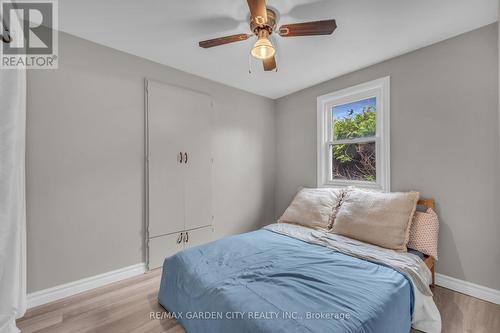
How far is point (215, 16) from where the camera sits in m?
1.86

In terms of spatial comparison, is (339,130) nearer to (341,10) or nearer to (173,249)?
(341,10)

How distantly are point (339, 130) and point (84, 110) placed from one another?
2.98 meters

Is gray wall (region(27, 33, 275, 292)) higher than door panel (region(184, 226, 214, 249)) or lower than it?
higher

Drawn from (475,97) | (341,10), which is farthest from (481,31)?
(341,10)

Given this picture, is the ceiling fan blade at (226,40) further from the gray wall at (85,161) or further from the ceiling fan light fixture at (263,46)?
the gray wall at (85,161)

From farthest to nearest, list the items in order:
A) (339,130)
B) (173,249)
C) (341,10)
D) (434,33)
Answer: (339,130) < (173,249) < (434,33) < (341,10)

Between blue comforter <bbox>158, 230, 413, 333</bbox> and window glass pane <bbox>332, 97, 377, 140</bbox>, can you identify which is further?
window glass pane <bbox>332, 97, 377, 140</bbox>

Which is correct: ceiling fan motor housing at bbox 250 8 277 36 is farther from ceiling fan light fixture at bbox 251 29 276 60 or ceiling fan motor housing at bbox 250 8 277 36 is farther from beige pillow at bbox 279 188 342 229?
beige pillow at bbox 279 188 342 229

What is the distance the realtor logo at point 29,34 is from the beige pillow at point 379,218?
119 inches

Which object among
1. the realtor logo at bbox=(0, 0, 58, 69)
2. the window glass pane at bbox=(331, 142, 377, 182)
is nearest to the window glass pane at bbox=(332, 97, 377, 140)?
the window glass pane at bbox=(331, 142, 377, 182)

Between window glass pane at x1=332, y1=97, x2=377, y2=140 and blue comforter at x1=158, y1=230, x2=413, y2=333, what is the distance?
167 centimetres

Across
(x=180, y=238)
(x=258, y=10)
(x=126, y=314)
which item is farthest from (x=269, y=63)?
(x=126, y=314)

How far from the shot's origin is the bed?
1168 millimetres

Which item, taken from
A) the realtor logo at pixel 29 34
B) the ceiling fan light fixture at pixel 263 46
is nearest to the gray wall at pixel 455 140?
the ceiling fan light fixture at pixel 263 46
